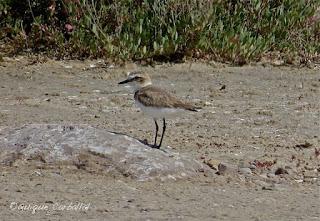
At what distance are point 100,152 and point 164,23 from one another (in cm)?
636

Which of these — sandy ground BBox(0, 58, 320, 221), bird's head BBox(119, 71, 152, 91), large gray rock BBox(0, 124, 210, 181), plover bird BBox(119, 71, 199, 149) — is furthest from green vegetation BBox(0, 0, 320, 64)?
large gray rock BBox(0, 124, 210, 181)

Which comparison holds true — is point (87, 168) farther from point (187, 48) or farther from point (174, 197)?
point (187, 48)

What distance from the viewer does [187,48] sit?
15.3 meters

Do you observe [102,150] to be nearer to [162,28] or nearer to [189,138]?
[189,138]

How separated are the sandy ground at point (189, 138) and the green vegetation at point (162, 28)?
0.30 metres

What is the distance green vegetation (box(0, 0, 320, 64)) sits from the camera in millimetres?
15203

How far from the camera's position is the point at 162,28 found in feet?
50.7

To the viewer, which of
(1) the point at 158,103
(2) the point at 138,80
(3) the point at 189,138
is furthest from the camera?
(3) the point at 189,138

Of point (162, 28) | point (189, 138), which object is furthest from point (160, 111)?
point (162, 28)

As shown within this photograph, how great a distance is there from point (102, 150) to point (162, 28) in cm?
643

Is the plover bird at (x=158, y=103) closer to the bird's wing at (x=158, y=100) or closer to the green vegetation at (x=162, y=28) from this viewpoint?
the bird's wing at (x=158, y=100)

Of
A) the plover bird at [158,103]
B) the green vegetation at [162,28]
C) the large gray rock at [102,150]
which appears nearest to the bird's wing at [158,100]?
the plover bird at [158,103]

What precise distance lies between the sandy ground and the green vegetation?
0.30 metres

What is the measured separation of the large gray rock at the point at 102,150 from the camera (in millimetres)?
9172
